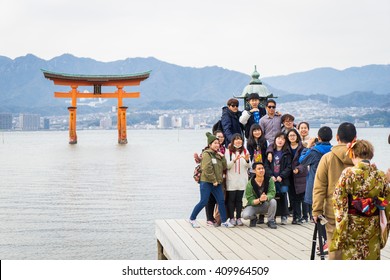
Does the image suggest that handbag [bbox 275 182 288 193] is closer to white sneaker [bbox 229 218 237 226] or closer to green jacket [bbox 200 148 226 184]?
white sneaker [bbox 229 218 237 226]

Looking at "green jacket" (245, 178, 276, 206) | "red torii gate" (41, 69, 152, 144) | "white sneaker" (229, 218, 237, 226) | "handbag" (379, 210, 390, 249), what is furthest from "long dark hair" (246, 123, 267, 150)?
"red torii gate" (41, 69, 152, 144)

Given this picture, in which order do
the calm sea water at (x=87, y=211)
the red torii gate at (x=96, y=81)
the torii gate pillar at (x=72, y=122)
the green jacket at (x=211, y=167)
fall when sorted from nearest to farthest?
1. the green jacket at (x=211, y=167)
2. the calm sea water at (x=87, y=211)
3. the red torii gate at (x=96, y=81)
4. the torii gate pillar at (x=72, y=122)

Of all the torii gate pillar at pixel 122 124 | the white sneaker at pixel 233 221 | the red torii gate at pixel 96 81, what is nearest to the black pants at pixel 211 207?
the white sneaker at pixel 233 221

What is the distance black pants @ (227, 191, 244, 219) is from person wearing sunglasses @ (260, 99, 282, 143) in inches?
31.0

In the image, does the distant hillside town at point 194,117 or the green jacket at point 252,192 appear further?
the distant hillside town at point 194,117

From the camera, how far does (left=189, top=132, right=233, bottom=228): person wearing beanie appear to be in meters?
5.86

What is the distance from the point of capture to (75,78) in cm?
4366

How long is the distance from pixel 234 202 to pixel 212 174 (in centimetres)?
51

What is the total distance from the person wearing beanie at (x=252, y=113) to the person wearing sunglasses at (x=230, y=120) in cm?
9

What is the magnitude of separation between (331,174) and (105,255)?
18.0 feet

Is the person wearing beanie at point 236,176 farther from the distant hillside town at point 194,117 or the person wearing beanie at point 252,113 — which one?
the distant hillside town at point 194,117

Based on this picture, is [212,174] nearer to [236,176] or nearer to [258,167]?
[236,176]

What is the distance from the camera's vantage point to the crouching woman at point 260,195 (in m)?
5.88
